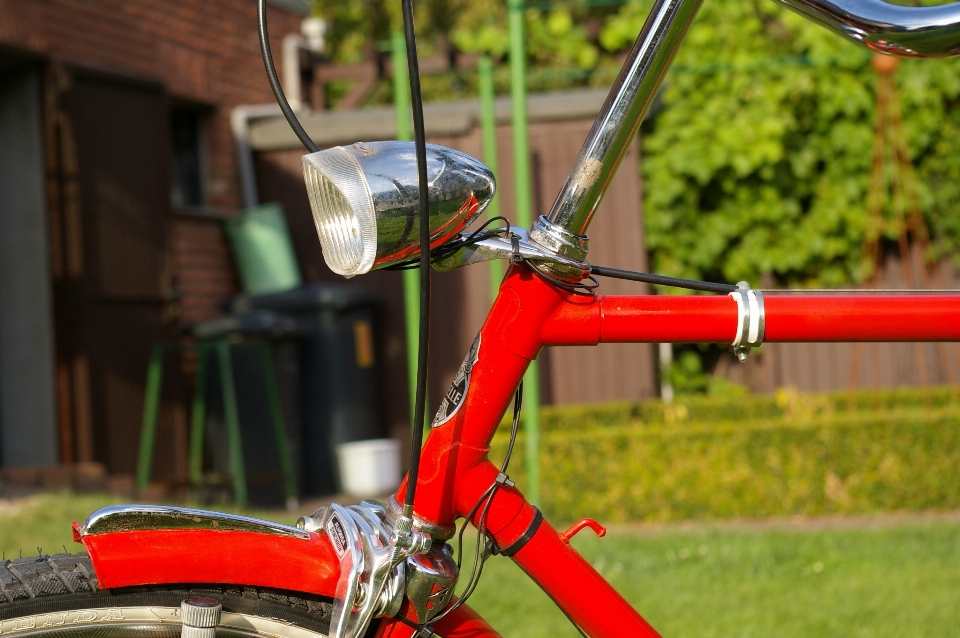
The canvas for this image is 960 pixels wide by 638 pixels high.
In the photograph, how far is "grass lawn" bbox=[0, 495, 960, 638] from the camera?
3.33 m

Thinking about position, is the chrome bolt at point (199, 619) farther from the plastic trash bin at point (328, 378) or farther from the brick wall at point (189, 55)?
the plastic trash bin at point (328, 378)

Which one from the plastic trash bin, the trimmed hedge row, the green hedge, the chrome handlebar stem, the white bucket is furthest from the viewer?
the plastic trash bin

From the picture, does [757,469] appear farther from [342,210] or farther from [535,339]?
[342,210]

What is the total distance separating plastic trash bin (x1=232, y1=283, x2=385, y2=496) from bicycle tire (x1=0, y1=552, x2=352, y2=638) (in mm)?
6091

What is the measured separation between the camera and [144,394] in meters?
6.72

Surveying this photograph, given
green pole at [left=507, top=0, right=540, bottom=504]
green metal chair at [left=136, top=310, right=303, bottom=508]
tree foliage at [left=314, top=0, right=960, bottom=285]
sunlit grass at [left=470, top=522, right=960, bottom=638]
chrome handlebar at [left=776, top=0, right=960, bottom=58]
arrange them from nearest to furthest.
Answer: chrome handlebar at [left=776, top=0, right=960, bottom=58] → sunlit grass at [left=470, top=522, right=960, bottom=638] → green pole at [left=507, top=0, right=540, bottom=504] → green metal chair at [left=136, top=310, right=303, bottom=508] → tree foliage at [left=314, top=0, right=960, bottom=285]

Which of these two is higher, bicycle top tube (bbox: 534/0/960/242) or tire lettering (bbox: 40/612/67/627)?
bicycle top tube (bbox: 534/0/960/242)

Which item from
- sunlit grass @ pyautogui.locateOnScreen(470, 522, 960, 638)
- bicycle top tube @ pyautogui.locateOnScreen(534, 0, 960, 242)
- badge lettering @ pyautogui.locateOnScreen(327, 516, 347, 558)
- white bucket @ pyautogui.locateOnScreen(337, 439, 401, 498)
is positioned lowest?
white bucket @ pyautogui.locateOnScreen(337, 439, 401, 498)

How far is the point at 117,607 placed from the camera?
1.20m

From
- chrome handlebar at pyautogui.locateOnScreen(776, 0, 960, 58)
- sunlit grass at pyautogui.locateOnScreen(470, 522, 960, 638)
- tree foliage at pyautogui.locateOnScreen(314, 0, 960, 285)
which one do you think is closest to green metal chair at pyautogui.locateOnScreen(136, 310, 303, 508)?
sunlit grass at pyautogui.locateOnScreen(470, 522, 960, 638)

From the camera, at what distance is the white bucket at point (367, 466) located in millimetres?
7027

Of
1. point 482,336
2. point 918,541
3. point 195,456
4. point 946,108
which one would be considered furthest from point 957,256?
point 482,336

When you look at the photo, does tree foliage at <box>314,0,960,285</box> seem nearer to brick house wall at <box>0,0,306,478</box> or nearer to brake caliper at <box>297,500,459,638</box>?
brick house wall at <box>0,0,306,478</box>

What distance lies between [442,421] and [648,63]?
484 millimetres
